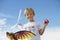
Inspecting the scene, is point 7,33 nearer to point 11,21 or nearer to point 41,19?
point 11,21

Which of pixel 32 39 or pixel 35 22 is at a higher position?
pixel 35 22

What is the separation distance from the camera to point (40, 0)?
1339 mm

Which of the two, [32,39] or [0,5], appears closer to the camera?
[32,39]

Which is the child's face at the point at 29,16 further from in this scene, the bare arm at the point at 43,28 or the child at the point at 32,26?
the bare arm at the point at 43,28

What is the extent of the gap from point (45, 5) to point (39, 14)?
0.26 ft

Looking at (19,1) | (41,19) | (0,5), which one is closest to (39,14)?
(41,19)

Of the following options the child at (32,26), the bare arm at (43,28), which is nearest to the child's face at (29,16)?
the child at (32,26)

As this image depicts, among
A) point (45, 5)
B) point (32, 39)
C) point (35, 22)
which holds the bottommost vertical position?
point (32, 39)

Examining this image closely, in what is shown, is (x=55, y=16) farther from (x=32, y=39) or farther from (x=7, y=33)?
(x=7, y=33)

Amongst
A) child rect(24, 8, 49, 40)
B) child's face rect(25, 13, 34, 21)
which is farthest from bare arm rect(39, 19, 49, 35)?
child's face rect(25, 13, 34, 21)

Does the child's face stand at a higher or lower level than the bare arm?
higher

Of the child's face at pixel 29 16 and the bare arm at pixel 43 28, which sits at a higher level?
the child's face at pixel 29 16

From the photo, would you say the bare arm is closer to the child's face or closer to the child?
the child

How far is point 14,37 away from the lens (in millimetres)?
1254
